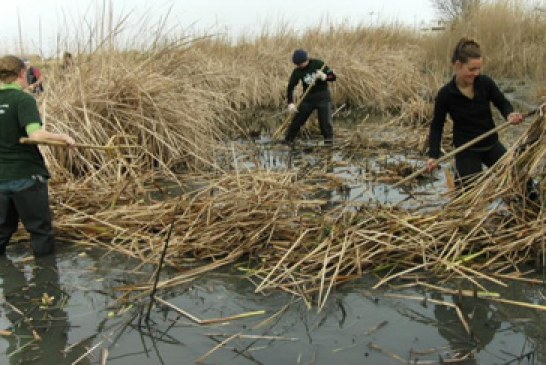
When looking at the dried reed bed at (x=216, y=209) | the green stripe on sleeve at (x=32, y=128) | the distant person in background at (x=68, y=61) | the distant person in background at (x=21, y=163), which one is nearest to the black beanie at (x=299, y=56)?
the dried reed bed at (x=216, y=209)

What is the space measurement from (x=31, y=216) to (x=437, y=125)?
3087 millimetres

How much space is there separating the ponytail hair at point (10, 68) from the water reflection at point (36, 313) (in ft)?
4.16

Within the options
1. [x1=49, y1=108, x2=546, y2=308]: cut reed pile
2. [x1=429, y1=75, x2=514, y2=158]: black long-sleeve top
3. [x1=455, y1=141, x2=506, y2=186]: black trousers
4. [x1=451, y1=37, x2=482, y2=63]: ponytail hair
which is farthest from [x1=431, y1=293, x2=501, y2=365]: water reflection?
[x1=451, y1=37, x2=482, y2=63]: ponytail hair

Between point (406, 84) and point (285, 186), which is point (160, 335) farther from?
point (406, 84)

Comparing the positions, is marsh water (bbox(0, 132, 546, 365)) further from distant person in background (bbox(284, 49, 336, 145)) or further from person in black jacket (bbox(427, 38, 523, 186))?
distant person in background (bbox(284, 49, 336, 145))

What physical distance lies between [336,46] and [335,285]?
1085 cm

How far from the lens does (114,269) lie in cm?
352

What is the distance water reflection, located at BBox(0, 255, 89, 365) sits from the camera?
2.51 metres

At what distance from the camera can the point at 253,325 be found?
269 cm

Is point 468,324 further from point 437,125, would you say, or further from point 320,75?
point 320,75

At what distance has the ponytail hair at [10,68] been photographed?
350 centimetres

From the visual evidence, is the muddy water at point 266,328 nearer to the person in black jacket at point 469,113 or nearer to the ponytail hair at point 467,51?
the person in black jacket at point 469,113

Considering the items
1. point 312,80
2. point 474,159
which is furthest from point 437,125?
point 312,80

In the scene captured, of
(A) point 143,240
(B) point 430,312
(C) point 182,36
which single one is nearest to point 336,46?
(C) point 182,36
